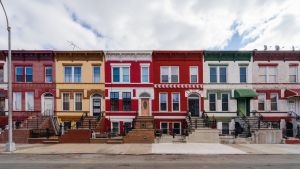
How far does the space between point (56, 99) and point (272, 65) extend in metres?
24.6

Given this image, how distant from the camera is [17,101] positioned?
27.0 metres

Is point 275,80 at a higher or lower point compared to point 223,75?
lower

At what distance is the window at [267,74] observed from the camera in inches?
1074

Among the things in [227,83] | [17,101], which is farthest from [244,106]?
[17,101]

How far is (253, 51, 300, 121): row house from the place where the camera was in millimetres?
26984

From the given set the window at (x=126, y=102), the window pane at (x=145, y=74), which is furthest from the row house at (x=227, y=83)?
the window at (x=126, y=102)

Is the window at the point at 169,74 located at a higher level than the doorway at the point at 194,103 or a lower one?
higher

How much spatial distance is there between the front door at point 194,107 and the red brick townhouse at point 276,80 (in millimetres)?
6697

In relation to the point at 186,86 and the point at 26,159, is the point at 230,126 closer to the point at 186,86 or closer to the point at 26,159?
the point at 186,86

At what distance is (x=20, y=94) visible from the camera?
88.8ft

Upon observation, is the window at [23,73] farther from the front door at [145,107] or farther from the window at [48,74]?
the front door at [145,107]

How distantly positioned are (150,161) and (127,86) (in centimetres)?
1456

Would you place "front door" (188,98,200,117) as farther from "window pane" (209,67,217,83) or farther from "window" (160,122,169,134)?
"window" (160,122,169,134)

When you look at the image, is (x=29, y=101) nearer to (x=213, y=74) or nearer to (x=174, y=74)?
(x=174, y=74)
